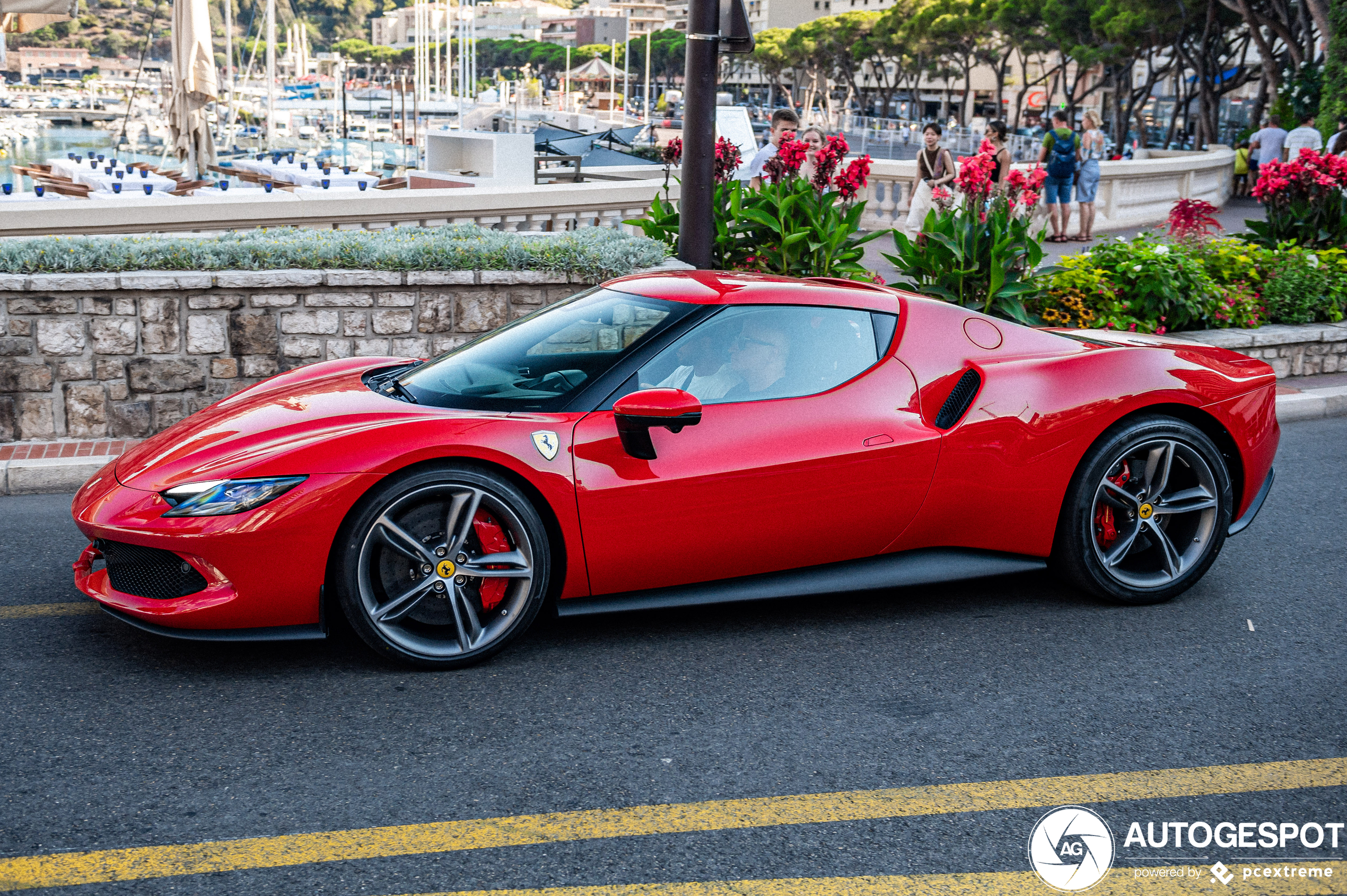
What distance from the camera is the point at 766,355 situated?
14.4 feet

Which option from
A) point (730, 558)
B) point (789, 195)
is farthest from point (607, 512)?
point (789, 195)

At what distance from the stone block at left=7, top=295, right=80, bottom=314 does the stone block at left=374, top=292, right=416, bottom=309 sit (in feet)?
5.43

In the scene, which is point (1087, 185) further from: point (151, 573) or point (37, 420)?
point (151, 573)

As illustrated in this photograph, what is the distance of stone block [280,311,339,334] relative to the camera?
7309mm

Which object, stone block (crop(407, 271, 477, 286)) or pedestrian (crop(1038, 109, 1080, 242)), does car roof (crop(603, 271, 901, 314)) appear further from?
pedestrian (crop(1038, 109, 1080, 242))

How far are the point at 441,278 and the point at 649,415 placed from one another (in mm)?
3868

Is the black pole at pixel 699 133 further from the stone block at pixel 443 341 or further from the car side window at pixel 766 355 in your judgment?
the car side window at pixel 766 355

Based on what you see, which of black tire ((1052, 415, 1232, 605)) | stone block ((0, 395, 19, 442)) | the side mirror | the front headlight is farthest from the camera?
stone block ((0, 395, 19, 442))

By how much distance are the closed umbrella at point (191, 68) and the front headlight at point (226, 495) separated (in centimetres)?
1365

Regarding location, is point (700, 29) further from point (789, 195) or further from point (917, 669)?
point (917, 669)

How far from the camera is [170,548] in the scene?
380 cm

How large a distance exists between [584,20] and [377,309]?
171 m

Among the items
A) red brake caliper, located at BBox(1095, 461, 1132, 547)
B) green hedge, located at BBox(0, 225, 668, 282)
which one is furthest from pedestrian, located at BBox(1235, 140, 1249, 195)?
red brake caliper, located at BBox(1095, 461, 1132, 547)

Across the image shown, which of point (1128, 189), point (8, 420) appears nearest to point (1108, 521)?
point (8, 420)
